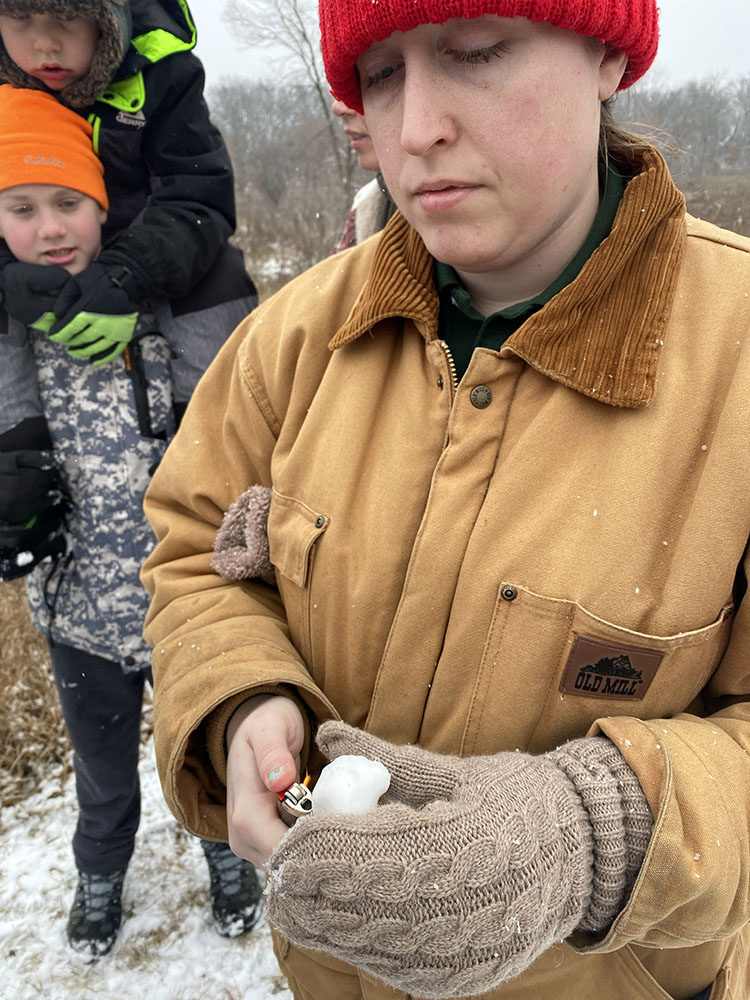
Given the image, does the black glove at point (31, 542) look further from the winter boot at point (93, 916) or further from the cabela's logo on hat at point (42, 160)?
the winter boot at point (93, 916)

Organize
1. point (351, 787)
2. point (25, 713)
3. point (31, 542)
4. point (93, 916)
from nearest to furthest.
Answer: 1. point (351, 787)
2. point (31, 542)
3. point (93, 916)
4. point (25, 713)

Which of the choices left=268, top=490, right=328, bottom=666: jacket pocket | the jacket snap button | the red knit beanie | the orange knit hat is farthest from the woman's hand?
the orange knit hat

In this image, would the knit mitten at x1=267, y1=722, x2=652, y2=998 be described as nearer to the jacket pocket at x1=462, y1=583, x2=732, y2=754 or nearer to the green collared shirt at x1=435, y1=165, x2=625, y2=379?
the jacket pocket at x1=462, y1=583, x2=732, y2=754

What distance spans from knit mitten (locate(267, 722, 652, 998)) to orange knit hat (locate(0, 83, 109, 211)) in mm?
1821

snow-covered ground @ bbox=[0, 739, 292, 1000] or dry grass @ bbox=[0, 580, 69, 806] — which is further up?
snow-covered ground @ bbox=[0, 739, 292, 1000]

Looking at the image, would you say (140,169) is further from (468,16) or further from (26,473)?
(468,16)

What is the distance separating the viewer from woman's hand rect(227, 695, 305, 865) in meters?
1.02

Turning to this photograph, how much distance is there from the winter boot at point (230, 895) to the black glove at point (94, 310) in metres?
1.79

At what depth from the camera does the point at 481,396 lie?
1.10 meters

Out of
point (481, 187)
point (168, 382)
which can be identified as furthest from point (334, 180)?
point (481, 187)

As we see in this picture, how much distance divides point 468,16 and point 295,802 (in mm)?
1099

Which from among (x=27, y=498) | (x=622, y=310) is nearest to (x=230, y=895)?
(x=27, y=498)

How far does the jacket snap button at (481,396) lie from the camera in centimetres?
110

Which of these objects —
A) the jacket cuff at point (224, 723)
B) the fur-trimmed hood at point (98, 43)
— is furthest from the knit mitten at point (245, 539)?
the fur-trimmed hood at point (98, 43)
